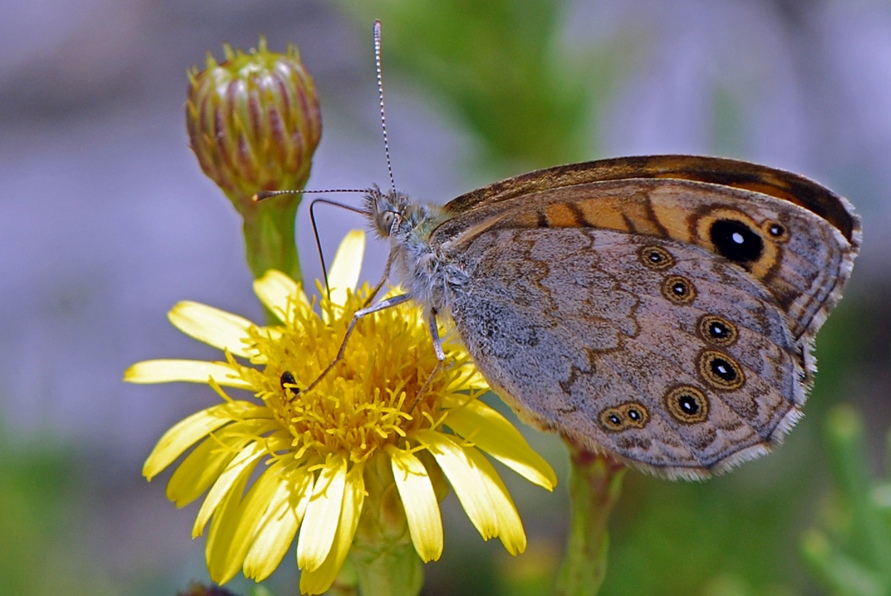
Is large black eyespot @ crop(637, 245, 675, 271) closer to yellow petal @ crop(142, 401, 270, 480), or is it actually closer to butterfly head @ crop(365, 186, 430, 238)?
butterfly head @ crop(365, 186, 430, 238)

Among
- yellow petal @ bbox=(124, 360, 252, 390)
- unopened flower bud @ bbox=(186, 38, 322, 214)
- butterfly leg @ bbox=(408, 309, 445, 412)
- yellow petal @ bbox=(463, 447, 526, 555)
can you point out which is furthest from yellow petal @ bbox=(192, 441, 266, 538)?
unopened flower bud @ bbox=(186, 38, 322, 214)

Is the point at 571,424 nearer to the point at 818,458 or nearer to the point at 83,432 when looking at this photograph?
the point at 818,458

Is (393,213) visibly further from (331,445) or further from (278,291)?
(331,445)

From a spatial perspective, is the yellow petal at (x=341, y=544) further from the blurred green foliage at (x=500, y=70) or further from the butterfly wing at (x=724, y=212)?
the blurred green foliage at (x=500, y=70)

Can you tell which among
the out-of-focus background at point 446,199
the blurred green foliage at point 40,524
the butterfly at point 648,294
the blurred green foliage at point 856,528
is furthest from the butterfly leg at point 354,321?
the blurred green foliage at point 40,524

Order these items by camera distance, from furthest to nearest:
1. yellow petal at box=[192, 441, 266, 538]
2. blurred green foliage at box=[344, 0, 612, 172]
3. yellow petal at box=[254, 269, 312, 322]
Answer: blurred green foliage at box=[344, 0, 612, 172]
yellow petal at box=[254, 269, 312, 322]
yellow petal at box=[192, 441, 266, 538]

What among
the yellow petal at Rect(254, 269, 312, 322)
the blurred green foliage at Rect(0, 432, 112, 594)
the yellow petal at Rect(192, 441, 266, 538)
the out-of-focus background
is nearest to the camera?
the yellow petal at Rect(192, 441, 266, 538)

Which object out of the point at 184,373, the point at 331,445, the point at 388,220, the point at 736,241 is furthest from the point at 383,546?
the point at 736,241
